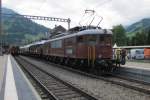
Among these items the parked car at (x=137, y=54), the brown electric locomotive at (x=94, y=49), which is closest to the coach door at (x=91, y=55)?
the brown electric locomotive at (x=94, y=49)

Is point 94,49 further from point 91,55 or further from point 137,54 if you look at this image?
point 137,54

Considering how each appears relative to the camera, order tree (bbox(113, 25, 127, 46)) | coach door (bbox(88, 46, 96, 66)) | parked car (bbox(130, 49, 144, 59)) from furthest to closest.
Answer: tree (bbox(113, 25, 127, 46)) < parked car (bbox(130, 49, 144, 59)) < coach door (bbox(88, 46, 96, 66))

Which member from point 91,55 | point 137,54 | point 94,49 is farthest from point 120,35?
point 91,55

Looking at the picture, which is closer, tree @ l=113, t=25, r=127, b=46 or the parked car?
the parked car

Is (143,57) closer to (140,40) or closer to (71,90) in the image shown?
(71,90)

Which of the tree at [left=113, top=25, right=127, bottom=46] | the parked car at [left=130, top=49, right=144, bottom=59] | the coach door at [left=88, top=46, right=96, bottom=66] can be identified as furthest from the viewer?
the tree at [left=113, top=25, right=127, bottom=46]

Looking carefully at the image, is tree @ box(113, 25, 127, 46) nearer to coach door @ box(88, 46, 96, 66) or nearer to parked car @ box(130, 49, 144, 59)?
parked car @ box(130, 49, 144, 59)

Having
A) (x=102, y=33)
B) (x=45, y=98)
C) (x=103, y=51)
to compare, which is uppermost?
(x=102, y=33)

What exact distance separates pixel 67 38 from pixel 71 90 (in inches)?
446

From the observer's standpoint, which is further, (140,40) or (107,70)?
(140,40)

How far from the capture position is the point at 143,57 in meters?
46.3

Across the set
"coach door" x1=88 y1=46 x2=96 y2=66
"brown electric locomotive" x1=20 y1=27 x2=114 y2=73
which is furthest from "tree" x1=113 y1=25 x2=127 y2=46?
"coach door" x1=88 y1=46 x2=96 y2=66

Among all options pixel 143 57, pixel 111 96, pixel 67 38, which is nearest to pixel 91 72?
pixel 67 38

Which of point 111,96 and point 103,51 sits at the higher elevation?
point 103,51
